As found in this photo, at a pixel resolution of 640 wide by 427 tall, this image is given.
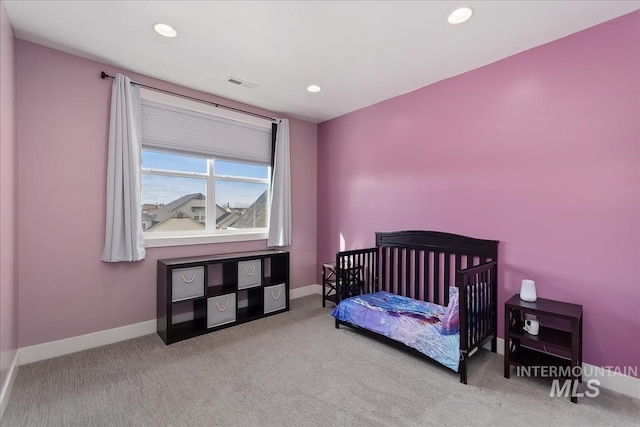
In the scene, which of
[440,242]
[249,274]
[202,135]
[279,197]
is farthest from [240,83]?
[440,242]

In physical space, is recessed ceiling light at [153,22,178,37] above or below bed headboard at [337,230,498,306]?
above

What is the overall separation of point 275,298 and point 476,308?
2.20 meters

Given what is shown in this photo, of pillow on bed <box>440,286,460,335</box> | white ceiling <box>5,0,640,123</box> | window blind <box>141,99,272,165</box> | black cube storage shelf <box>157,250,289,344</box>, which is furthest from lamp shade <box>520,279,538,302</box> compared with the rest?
window blind <box>141,99,272,165</box>

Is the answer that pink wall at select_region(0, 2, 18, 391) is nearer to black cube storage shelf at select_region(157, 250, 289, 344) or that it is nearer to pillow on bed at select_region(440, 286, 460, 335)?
black cube storage shelf at select_region(157, 250, 289, 344)

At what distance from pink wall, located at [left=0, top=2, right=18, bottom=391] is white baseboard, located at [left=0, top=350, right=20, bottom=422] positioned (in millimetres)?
41

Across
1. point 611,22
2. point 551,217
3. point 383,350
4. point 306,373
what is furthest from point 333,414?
point 611,22

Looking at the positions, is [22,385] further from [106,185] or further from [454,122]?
[454,122]

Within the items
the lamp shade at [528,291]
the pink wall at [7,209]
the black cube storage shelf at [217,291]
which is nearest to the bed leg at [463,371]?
the lamp shade at [528,291]

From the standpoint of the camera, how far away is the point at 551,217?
2.30 meters

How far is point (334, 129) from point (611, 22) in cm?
285

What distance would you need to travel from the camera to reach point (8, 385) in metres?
1.95

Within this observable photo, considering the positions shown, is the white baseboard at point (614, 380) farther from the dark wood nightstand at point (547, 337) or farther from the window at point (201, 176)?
the window at point (201, 176)

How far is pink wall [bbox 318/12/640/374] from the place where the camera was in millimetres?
1998

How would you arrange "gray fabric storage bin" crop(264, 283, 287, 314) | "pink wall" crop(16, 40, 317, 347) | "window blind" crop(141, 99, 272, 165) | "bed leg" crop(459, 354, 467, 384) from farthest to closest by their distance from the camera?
"gray fabric storage bin" crop(264, 283, 287, 314)
"window blind" crop(141, 99, 272, 165)
"pink wall" crop(16, 40, 317, 347)
"bed leg" crop(459, 354, 467, 384)
